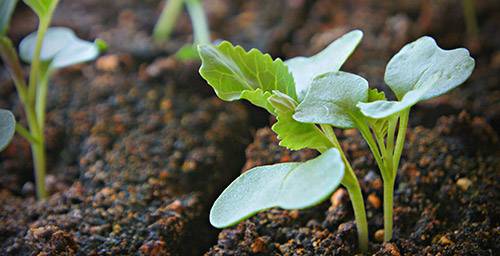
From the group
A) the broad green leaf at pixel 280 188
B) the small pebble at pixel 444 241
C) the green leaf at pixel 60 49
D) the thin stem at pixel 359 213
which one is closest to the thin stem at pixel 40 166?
the green leaf at pixel 60 49

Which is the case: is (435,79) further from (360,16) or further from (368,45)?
(360,16)

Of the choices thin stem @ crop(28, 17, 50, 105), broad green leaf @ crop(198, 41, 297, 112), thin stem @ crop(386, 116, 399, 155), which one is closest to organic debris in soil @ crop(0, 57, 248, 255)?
thin stem @ crop(28, 17, 50, 105)

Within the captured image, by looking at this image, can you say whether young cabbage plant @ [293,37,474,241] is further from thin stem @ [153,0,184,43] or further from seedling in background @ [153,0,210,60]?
thin stem @ [153,0,184,43]

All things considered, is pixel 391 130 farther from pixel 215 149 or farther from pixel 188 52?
pixel 188 52

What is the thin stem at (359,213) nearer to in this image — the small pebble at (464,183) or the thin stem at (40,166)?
the small pebble at (464,183)

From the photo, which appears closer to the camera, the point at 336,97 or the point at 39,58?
the point at 336,97

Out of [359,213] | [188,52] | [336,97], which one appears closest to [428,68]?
[336,97]

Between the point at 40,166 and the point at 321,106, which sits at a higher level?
the point at 321,106
